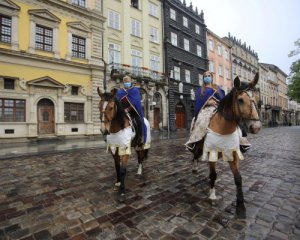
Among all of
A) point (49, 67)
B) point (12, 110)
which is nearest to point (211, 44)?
point (49, 67)

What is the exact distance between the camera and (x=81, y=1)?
1723 centimetres

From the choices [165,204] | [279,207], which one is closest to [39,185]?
[165,204]

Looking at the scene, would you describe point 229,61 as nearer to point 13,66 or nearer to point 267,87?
point 267,87

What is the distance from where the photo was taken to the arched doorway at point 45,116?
14430mm

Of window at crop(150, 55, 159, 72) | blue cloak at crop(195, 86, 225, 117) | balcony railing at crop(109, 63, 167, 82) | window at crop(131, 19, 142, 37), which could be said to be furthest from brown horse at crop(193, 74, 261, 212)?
window at crop(131, 19, 142, 37)

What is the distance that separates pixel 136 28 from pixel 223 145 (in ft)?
72.4

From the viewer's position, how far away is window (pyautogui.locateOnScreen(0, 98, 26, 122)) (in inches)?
507

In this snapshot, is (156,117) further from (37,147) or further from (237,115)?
(237,115)

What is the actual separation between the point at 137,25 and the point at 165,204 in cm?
2284

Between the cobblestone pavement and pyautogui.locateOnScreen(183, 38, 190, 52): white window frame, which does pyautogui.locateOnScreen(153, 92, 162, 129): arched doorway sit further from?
the cobblestone pavement

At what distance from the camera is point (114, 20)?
765 inches

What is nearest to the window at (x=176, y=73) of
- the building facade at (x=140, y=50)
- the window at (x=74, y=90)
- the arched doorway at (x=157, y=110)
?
the building facade at (x=140, y=50)

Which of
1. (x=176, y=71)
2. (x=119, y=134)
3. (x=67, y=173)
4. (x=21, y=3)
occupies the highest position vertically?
(x=21, y=3)

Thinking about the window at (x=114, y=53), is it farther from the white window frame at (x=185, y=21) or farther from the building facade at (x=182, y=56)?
the white window frame at (x=185, y=21)
